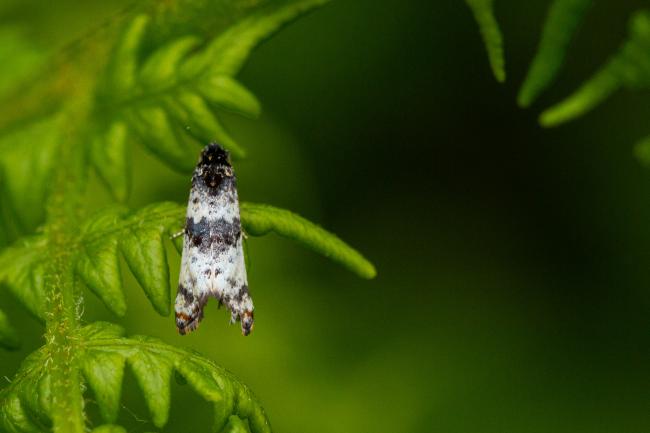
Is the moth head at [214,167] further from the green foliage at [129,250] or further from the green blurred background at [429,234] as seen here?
the green blurred background at [429,234]

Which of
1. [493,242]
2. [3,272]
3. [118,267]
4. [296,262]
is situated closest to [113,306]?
[118,267]

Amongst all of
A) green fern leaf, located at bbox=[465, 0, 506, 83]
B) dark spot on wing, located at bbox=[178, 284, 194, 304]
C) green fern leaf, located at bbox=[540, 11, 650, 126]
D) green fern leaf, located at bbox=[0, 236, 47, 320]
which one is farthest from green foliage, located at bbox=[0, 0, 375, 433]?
green fern leaf, located at bbox=[540, 11, 650, 126]

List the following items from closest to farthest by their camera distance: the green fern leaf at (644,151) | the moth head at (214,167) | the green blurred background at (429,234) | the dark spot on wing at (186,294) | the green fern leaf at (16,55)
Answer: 1. the green fern leaf at (644,151)
2. the dark spot on wing at (186,294)
3. the moth head at (214,167)
4. the green fern leaf at (16,55)
5. the green blurred background at (429,234)

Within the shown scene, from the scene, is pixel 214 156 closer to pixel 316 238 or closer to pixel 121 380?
pixel 316 238

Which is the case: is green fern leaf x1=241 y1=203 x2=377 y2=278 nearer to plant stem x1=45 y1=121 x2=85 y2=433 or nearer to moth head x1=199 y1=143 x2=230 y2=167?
plant stem x1=45 y1=121 x2=85 y2=433

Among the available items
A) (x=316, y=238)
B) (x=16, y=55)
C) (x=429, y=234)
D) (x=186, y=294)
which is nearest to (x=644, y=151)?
(x=316, y=238)

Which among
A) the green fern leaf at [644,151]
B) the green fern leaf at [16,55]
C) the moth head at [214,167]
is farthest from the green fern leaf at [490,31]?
the green fern leaf at [16,55]

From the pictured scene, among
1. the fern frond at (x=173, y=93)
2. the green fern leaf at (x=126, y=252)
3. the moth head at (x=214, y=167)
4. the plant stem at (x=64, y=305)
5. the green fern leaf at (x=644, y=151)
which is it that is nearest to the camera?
the green fern leaf at (x=644, y=151)
